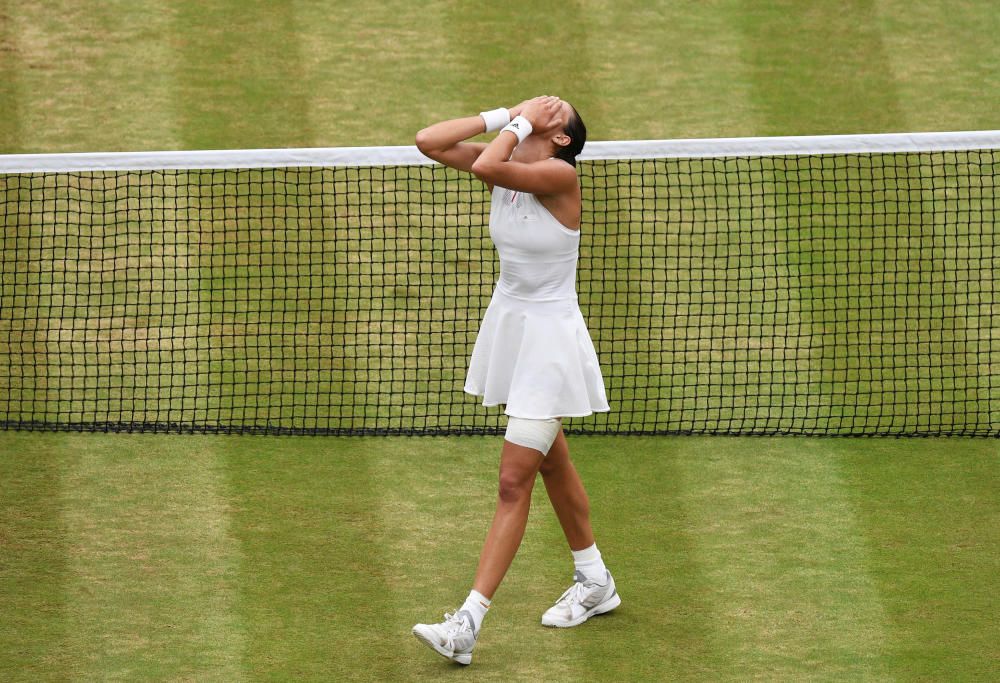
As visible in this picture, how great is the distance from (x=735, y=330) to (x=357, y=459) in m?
3.24

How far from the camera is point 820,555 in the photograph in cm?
848

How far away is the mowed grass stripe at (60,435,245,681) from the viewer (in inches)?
292

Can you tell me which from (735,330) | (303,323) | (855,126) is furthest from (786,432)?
(855,126)

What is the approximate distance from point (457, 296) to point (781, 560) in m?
4.16

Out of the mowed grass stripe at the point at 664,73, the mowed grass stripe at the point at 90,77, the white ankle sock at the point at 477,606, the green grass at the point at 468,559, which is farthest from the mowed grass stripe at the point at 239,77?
the white ankle sock at the point at 477,606

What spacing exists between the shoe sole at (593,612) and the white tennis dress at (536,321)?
3.32ft

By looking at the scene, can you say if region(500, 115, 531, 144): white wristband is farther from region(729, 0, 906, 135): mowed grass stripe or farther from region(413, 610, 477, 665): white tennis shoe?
region(729, 0, 906, 135): mowed grass stripe

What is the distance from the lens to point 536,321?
24.8 feet

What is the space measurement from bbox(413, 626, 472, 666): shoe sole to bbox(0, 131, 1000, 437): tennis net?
2.83m

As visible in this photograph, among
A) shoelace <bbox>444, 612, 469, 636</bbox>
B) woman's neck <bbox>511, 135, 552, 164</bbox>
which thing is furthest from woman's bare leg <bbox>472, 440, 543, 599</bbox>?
woman's neck <bbox>511, 135, 552, 164</bbox>

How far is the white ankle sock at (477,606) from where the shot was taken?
7.35 metres

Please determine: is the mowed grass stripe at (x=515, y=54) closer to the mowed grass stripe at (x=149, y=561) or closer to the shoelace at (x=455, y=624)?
the mowed grass stripe at (x=149, y=561)

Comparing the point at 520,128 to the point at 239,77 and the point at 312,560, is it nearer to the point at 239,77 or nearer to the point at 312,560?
the point at 312,560

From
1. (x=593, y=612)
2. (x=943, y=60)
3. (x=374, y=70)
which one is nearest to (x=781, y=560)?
(x=593, y=612)
